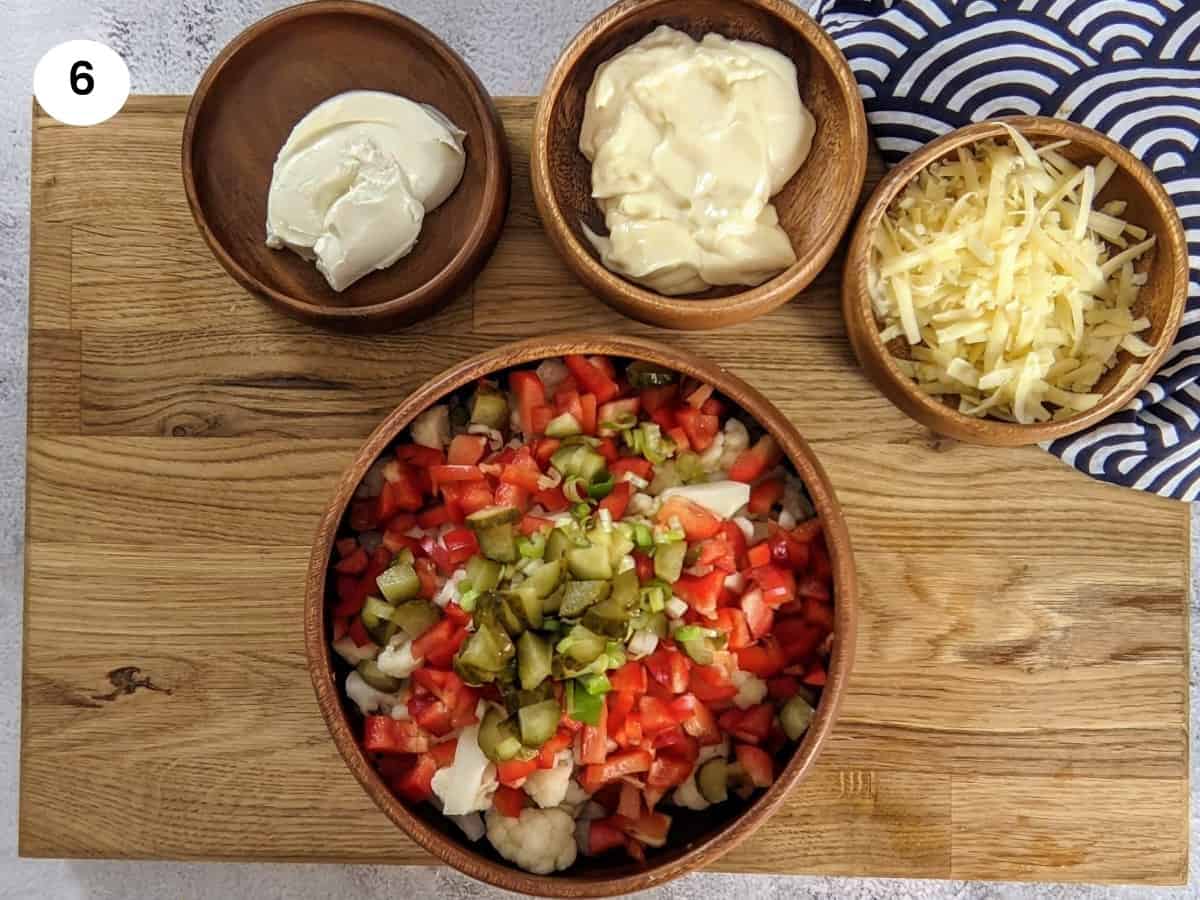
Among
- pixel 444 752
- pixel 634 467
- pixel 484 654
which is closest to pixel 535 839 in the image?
pixel 444 752

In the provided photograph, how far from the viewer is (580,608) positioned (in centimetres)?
147

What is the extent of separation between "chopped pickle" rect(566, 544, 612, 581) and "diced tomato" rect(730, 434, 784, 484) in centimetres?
23

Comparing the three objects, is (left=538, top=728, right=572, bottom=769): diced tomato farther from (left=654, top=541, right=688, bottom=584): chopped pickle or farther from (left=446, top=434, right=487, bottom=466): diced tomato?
Result: (left=446, top=434, right=487, bottom=466): diced tomato

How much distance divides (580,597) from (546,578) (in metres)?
0.05

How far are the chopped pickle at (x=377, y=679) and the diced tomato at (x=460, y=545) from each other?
167 mm

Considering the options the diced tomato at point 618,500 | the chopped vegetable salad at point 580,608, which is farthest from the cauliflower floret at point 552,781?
the diced tomato at point 618,500

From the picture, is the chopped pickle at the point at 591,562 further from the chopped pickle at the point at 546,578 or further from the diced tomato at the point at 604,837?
the diced tomato at the point at 604,837

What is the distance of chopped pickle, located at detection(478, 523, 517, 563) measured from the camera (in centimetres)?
151

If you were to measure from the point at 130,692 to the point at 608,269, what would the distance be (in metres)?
0.92

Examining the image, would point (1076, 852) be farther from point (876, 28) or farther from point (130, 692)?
point (130, 692)

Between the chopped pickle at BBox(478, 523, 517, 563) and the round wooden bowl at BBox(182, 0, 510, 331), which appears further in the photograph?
the round wooden bowl at BBox(182, 0, 510, 331)

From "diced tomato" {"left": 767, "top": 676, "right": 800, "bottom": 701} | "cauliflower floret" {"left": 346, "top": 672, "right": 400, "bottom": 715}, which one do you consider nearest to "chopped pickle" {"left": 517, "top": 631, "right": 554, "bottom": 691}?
"cauliflower floret" {"left": 346, "top": 672, "right": 400, "bottom": 715}

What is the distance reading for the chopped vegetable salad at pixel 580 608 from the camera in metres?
1.49

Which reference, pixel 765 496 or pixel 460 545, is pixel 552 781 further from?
pixel 765 496
